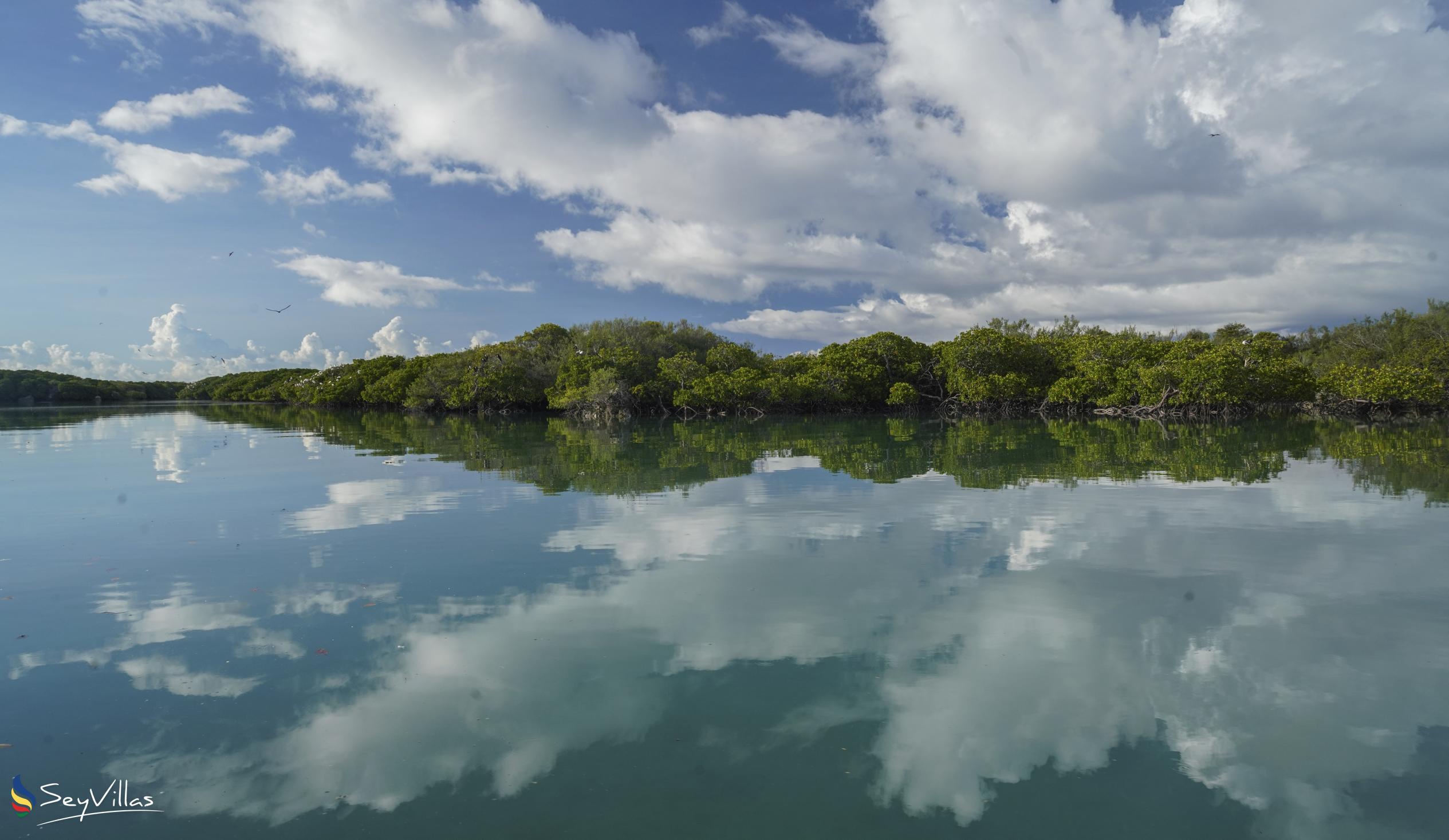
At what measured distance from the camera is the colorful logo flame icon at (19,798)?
4.12 meters

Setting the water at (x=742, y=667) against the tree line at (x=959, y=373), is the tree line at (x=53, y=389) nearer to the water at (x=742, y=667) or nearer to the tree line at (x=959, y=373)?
the tree line at (x=959, y=373)

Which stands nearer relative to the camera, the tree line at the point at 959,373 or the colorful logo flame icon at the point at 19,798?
the colorful logo flame icon at the point at 19,798

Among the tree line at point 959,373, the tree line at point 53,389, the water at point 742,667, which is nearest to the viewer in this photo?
the water at point 742,667

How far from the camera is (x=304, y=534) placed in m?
11.2

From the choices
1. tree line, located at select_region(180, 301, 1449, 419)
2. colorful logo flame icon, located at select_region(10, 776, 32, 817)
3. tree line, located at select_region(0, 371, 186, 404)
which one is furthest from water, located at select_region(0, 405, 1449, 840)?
tree line, located at select_region(0, 371, 186, 404)

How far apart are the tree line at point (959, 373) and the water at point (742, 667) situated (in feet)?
115

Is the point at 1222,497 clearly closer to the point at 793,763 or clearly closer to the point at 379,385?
the point at 793,763

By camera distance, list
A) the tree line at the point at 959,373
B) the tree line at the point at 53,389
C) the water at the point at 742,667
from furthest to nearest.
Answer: the tree line at the point at 53,389 < the tree line at the point at 959,373 < the water at the point at 742,667

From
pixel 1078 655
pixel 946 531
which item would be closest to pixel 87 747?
pixel 1078 655

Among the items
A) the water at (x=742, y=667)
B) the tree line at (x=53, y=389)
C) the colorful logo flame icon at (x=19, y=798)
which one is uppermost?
the tree line at (x=53, y=389)

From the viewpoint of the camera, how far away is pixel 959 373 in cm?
5544

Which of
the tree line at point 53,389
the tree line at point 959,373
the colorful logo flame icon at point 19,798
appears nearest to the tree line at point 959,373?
the tree line at point 959,373

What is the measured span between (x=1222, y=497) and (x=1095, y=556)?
20.7 feet

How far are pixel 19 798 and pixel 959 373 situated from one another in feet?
183
